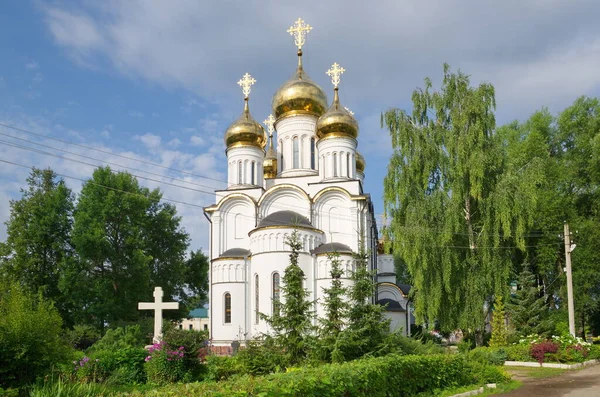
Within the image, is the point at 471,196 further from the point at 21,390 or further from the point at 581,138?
the point at 21,390

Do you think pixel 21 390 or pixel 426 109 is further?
pixel 426 109

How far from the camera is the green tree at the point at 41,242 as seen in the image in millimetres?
29797

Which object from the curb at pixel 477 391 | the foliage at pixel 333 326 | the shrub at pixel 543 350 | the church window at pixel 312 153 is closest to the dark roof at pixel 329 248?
the church window at pixel 312 153

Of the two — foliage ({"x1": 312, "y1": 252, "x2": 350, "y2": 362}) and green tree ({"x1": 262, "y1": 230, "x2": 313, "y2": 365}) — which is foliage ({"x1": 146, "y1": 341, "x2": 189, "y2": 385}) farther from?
foliage ({"x1": 312, "y1": 252, "x2": 350, "y2": 362})

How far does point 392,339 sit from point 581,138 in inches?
871

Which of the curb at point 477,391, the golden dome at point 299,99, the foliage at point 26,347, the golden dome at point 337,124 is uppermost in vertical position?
the golden dome at point 299,99

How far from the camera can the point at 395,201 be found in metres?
22.0

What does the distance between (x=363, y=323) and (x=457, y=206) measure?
9.96 metres

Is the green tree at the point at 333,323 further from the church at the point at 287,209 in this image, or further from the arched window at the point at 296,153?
the arched window at the point at 296,153

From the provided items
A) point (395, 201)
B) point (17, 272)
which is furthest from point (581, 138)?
point (17, 272)

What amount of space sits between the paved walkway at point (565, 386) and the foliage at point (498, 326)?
180 inches

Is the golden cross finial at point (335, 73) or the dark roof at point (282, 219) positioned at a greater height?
the golden cross finial at point (335, 73)

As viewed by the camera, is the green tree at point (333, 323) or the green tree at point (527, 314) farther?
the green tree at point (527, 314)

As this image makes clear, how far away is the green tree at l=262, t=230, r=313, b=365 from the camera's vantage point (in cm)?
1209
